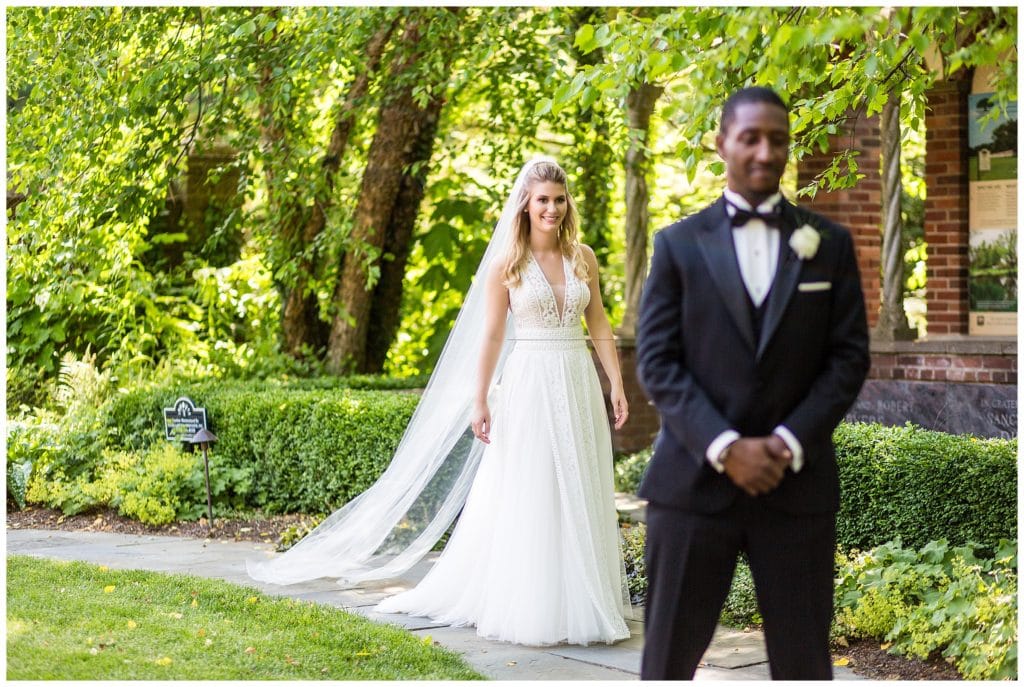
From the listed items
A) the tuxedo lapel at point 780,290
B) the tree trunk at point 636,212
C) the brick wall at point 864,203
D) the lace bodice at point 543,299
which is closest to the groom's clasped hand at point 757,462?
the tuxedo lapel at point 780,290

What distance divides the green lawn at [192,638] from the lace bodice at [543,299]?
1.62 m

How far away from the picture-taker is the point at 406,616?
237 inches

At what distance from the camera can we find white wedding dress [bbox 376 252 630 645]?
18.1 ft

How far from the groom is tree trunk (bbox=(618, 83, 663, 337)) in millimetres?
8101

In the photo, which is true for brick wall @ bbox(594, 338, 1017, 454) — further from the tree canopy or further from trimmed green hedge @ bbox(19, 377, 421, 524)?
trimmed green hedge @ bbox(19, 377, 421, 524)

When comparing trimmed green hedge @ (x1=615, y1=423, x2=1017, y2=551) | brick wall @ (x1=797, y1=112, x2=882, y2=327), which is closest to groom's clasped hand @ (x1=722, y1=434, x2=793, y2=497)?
trimmed green hedge @ (x1=615, y1=423, x2=1017, y2=551)

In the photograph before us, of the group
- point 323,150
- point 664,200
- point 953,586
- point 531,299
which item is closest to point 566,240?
point 531,299

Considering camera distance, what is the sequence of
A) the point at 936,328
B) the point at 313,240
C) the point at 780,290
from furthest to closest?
the point at 313,240, the point at 936,328, the point at 780,290

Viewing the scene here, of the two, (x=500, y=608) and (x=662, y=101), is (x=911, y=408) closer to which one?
(x=500, y=608)

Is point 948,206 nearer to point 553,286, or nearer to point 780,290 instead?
point 553,286

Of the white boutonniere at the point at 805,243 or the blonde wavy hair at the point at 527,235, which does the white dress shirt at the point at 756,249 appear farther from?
the blonde wavy hair at the point at 527,235

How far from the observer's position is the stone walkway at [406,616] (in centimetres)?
506

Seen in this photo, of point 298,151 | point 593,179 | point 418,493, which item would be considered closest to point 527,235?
point 418,493

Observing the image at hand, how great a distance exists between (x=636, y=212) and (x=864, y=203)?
218 cm
